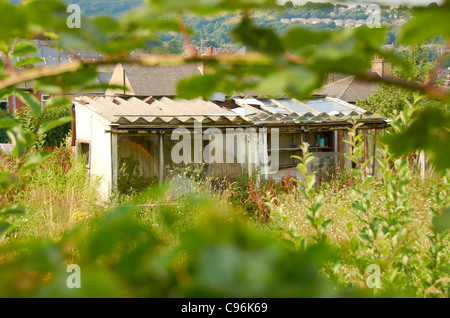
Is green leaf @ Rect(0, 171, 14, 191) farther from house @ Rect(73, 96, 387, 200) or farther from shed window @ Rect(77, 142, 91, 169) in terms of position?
shed window @ Rect(77, 142, 91, 169)

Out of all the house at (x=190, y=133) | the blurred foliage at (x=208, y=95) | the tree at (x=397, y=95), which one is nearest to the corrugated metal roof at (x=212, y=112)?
the house at (x=190, y=133)

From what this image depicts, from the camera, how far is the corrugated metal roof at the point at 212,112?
9469 millimetres

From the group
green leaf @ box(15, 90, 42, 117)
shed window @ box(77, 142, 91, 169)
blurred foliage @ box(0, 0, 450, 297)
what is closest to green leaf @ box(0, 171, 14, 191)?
green leaf @ box(15, 90, 42, 117)

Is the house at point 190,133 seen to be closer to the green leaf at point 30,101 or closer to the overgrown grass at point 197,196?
the overgrown grass at point 197,196

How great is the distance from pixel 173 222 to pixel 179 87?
0.65ft

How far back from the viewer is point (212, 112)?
34.0 feet

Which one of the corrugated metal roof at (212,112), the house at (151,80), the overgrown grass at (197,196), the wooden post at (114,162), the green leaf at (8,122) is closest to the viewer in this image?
the green leaf at (8,122)

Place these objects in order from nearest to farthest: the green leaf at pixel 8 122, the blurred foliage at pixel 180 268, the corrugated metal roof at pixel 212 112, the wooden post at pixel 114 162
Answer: the blurred foliage at pixel 180 268 → the green leaf at pixel 8 122 → the wooden post at pixel 114 162 → the corrugated metal roof at pixel 212 112

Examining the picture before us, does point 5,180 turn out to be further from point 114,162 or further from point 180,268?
point 114,162

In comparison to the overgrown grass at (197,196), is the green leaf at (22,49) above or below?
above

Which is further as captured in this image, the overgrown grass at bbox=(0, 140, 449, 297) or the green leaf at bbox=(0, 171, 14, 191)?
the overgrown grass at bbox=(0, 140, 449, 297)

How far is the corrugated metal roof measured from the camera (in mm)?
9469
